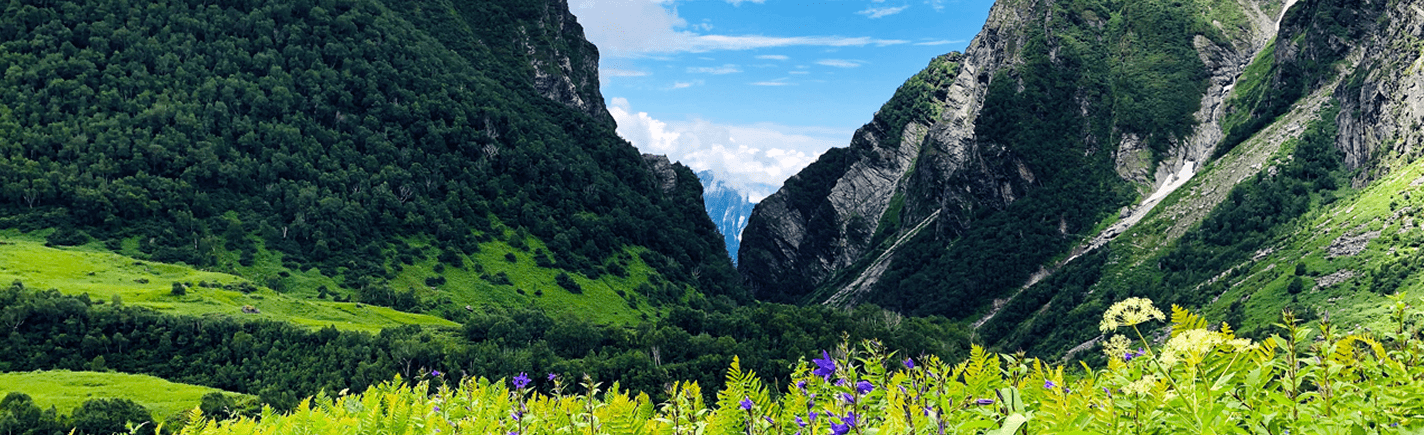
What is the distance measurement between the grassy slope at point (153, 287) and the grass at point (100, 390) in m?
22.9

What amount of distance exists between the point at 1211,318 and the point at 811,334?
8011 centimetres

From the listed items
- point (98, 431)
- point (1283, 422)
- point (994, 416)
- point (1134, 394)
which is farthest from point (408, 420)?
point (98, 431)

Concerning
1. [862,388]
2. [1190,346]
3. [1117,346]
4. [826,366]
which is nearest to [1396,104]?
[1117,346]

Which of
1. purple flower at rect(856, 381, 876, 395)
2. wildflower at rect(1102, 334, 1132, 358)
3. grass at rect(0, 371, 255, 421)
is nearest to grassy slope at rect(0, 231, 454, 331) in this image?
grass at rect(0, 371, 255, 421)

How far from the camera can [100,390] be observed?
10869 cm

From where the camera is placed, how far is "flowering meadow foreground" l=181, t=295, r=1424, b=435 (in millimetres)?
5109

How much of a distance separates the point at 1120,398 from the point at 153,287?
18056cm

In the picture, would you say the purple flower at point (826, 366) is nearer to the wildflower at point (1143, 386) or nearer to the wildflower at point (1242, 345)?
the wildflower at point (1143, 386)

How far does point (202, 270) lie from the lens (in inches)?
6905

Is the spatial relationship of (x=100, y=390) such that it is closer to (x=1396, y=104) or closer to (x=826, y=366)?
(x=826, y=366)

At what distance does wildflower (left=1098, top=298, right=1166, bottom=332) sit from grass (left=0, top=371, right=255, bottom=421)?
379ft

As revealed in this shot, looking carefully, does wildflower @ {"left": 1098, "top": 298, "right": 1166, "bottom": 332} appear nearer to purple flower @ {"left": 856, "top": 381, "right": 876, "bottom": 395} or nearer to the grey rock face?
purple flower @ {"left": 856, "top": 381, "right": 876, "bottom": 395}

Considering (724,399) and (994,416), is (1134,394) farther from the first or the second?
(724,399)

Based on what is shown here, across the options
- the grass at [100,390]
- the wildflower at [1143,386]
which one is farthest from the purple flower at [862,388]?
the grass at [100,390]
